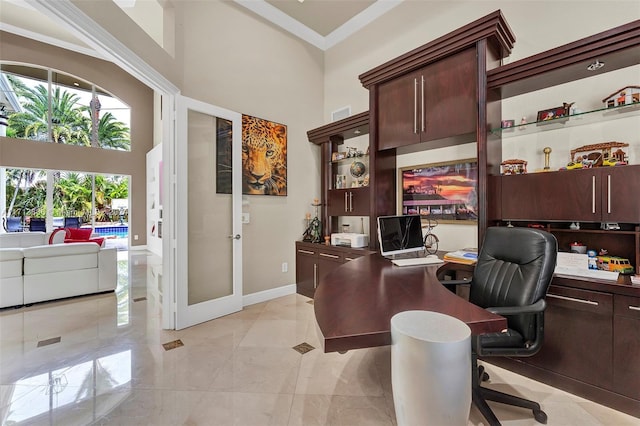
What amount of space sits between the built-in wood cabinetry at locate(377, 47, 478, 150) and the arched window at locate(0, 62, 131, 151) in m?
8.47

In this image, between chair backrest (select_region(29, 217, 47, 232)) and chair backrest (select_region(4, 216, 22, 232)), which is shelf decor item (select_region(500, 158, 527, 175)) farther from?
chair backrest (select_region(4, 216, 22, 232))

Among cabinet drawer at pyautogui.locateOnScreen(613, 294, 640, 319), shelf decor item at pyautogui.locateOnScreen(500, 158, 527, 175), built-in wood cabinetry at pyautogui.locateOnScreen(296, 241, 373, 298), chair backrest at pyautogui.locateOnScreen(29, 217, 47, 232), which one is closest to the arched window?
chair backrest at pyautogui.locateOnScreen(29, 217, 47, 232)

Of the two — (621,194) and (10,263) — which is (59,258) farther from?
(621,194)

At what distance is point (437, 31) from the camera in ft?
9.92

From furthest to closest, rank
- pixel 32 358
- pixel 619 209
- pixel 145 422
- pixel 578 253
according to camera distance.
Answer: pixel 32 358
pixel 578 253
pixel 619 209
pixel 145 422

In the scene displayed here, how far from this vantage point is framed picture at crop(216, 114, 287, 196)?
10.5ft

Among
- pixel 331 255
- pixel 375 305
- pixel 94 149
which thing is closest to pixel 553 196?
pixel 375 305

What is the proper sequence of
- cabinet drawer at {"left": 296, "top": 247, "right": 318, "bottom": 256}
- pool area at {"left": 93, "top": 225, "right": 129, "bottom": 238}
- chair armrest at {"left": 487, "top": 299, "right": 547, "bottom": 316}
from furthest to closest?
pool area at {"left": 93, "top": 225, "right": 129, "bottom": 238} → cabinet drawer at {"left": 296, "top": 247, "right": 318, "bottom": 256} → chair armrest at {"left": 487, "top": 299, "right": 547, "bottom": 316}

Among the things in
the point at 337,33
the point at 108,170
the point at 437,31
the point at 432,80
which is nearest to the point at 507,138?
the point at 432,80

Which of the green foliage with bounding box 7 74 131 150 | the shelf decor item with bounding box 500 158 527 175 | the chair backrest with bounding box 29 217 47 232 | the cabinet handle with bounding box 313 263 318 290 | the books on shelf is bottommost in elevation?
the cabinet handle with bounding box 313 263 318 290

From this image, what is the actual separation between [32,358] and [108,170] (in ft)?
22.9

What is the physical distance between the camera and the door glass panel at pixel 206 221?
297 centimetres

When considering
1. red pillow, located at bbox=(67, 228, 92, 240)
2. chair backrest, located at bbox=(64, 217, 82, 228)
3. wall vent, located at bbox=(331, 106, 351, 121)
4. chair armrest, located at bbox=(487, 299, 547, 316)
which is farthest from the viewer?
chair backrest, located at bbox=(64, 217, 82, 228)

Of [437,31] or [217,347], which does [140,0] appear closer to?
[437,31]
